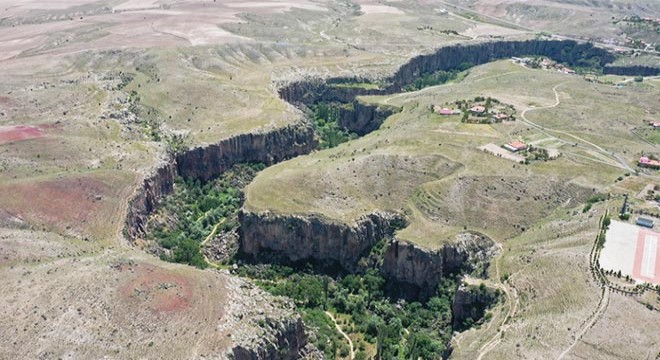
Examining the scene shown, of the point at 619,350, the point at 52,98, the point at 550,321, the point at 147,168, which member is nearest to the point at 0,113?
the point at 52,98

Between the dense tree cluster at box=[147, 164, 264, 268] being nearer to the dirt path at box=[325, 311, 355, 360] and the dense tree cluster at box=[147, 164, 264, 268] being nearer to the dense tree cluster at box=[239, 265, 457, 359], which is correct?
the dense tree cluster at box=[239, 265, 457, 359]

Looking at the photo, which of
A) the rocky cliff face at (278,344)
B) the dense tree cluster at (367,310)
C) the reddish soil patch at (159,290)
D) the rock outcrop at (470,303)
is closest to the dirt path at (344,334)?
the dense tree cluster at (367,310)

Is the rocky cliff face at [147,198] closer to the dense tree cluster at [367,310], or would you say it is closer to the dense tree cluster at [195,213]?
the dense tree cluster at [195,213]

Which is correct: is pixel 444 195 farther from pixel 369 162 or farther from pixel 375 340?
pixel 375 340

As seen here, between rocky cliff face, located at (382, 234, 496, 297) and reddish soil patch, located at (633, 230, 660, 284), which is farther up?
reddish soil patch, located at (633, 230, 660, 284)

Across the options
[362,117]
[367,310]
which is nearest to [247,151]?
[362,117]

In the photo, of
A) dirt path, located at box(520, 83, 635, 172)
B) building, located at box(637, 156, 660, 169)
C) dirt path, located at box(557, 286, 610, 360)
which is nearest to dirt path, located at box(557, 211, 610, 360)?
dirt path, located at box(557, 286, 610, 360)

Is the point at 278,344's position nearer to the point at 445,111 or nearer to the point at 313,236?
the point at 313,236
